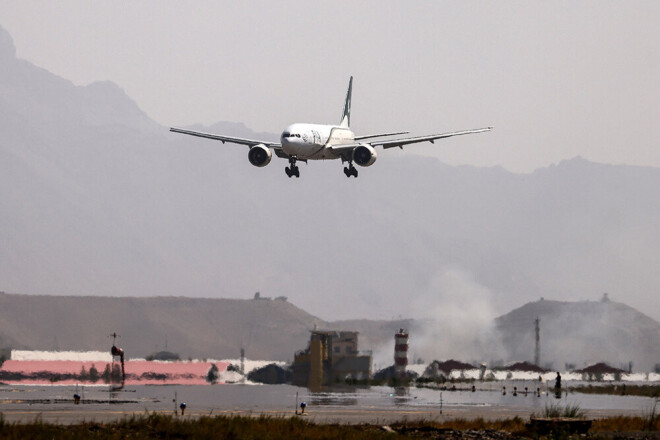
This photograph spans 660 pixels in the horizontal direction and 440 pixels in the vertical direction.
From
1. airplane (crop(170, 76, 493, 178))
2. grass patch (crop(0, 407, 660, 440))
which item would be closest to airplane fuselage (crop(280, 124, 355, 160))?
airplane (crop(170, 76, 493, 178))

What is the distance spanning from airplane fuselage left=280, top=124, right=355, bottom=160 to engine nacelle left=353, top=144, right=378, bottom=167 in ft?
9.58

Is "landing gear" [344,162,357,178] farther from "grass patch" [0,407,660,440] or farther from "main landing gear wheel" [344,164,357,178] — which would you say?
"grass patch" [0,407,660,440]

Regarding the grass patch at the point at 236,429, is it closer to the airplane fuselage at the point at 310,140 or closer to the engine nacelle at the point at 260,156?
the engine nacelle at the point at 260,156

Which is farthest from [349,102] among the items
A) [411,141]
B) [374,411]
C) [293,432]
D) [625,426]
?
[293,432]

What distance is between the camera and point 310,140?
10800cm

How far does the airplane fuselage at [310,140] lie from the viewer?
348ft

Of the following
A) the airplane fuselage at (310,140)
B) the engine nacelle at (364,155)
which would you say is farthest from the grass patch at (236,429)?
the engine nacelle at (364,155)

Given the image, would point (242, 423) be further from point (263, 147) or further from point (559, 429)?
point (263, 147)

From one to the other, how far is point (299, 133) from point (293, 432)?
51248mm

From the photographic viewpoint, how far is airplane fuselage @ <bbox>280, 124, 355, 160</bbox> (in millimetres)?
106125

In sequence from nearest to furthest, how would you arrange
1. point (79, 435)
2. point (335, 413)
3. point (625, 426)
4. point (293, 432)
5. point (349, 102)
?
1. point (79, 435)
2. point (293, 432)
3. point (625, 426)
4. point (335, 413)
5. point (349, 102)

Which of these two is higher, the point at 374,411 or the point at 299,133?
the point at 299,133

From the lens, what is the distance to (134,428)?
5919 cm

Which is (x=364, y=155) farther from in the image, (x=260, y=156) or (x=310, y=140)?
(x=260, y=156)
